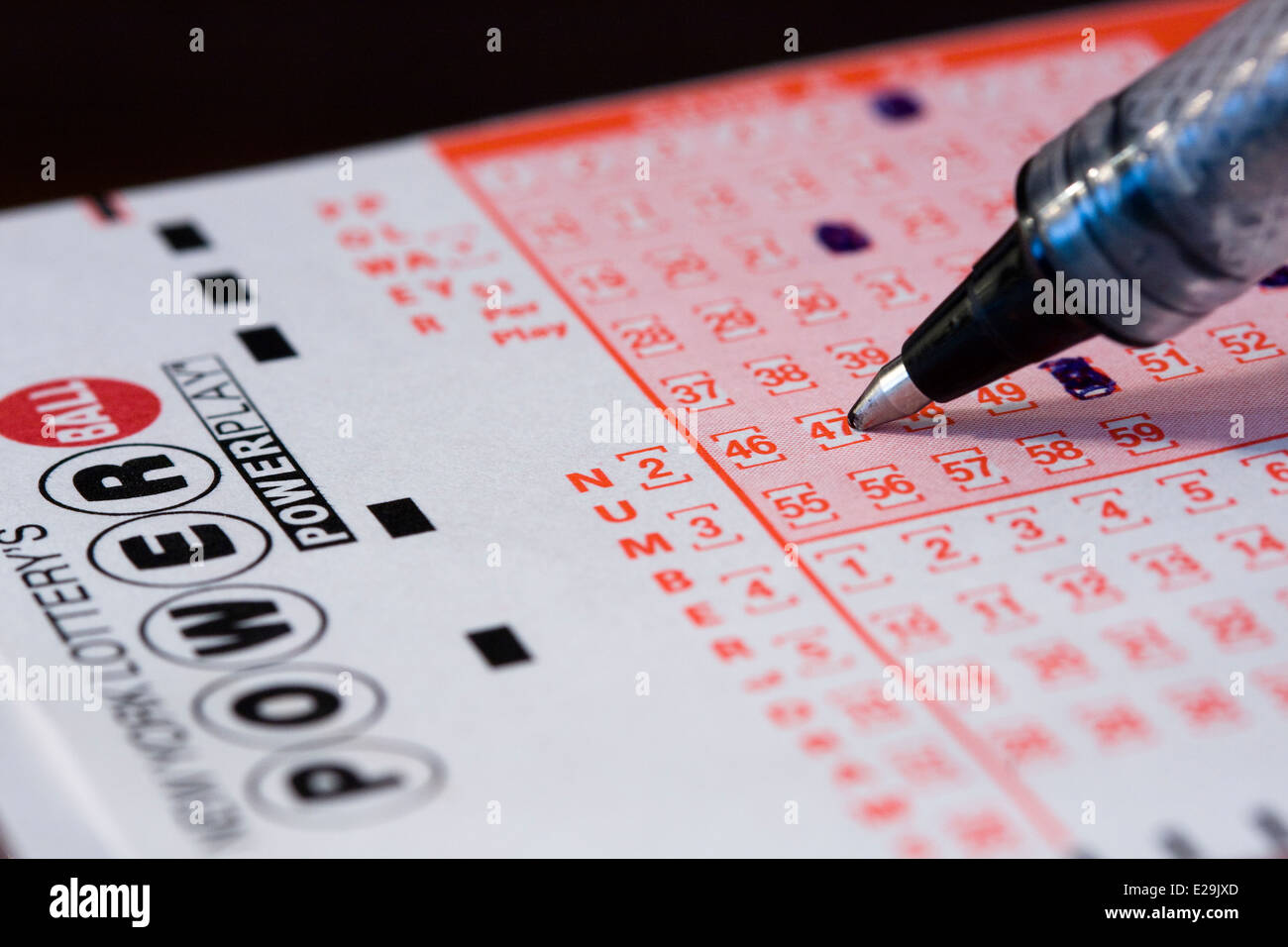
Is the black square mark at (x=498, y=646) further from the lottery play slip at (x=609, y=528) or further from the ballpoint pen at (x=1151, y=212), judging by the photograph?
the ballpoint pen at (x=1151, y=212)

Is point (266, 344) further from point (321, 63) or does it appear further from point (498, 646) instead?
point (321, 63)

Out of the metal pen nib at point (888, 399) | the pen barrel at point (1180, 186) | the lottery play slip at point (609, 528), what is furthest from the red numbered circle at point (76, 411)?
the pen barrel at point (1180, 186)

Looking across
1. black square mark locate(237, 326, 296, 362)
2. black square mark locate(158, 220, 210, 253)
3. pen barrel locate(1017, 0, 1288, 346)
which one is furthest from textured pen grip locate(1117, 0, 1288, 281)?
black square mark locate(158, 220, 210, 253)

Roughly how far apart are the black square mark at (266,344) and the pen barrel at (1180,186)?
439 mm

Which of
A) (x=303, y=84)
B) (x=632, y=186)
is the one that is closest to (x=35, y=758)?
(x=632, y=186)

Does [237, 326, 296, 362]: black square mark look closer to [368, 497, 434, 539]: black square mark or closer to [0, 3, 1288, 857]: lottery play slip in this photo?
[0, 3, 1288, 857]: lottery play slip

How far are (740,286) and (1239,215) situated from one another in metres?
0.36

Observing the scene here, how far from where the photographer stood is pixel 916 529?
3.11ft

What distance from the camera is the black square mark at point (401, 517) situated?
0.96m

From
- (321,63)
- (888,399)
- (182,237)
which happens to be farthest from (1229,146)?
(321,63)

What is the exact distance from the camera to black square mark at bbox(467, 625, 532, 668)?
873 millimetres

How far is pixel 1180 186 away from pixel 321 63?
3.40 ft
